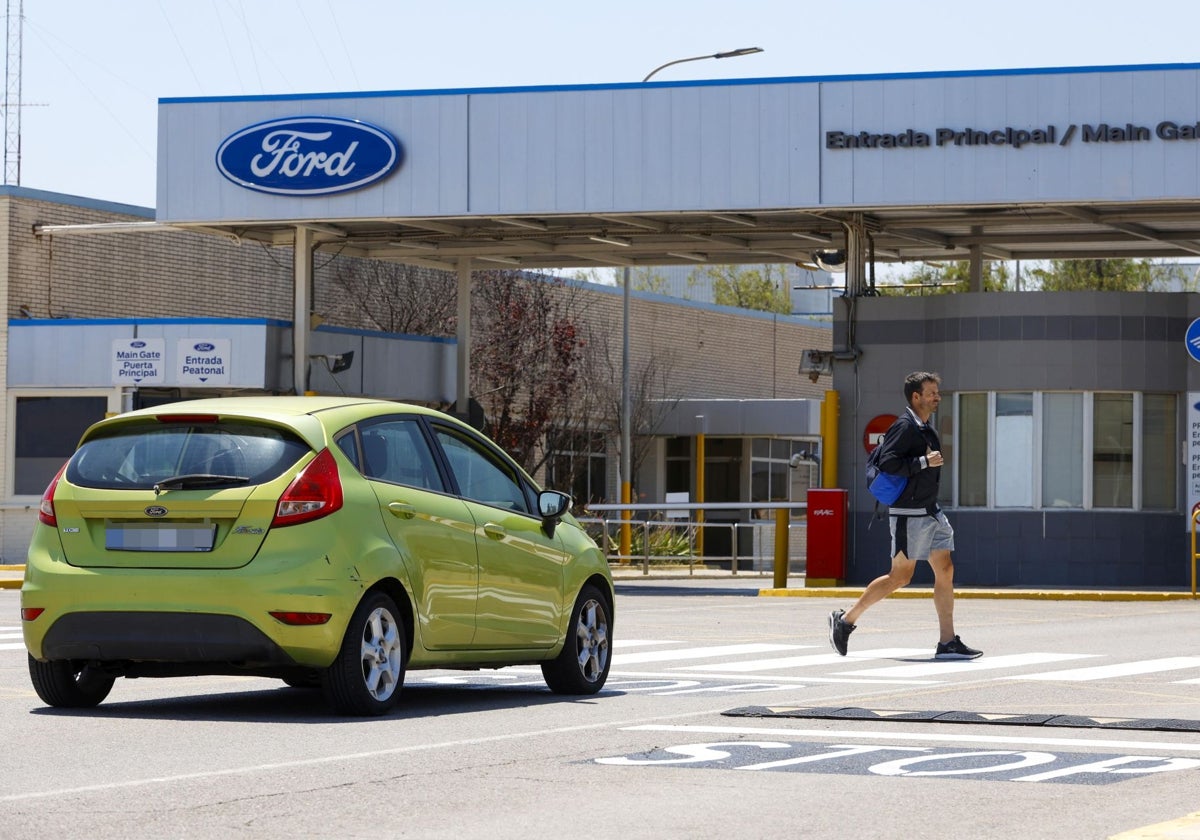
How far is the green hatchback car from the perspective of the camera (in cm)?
1051

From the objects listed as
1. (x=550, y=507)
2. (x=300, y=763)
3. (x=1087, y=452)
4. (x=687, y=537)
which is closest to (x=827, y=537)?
(x=1087, y=452)

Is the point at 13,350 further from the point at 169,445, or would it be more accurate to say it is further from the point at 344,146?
the point at 169,445

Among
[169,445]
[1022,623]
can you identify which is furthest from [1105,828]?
[1022,623]

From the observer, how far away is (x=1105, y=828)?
7.35 metres

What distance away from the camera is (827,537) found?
29.3 metres

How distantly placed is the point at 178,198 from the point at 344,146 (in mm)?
2623

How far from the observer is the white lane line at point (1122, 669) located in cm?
1411

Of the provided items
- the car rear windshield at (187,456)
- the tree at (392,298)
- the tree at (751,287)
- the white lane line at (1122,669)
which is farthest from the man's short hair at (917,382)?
the tree at (751,287)

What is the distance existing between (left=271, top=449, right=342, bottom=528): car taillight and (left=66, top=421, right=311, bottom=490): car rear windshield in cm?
12

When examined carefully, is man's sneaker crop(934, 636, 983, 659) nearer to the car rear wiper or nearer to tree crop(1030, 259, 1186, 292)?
the car rear wiper

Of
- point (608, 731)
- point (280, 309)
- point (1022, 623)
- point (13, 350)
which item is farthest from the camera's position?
point (280, 309)

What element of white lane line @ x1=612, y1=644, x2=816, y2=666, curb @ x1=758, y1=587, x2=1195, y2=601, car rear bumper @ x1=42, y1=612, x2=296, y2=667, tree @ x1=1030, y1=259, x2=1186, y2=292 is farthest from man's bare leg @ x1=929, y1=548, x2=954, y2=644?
tree @ x1=1030, y1=259, x2=1186, y2=292

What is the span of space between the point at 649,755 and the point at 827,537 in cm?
2013

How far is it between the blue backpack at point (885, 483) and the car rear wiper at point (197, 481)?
605cm
